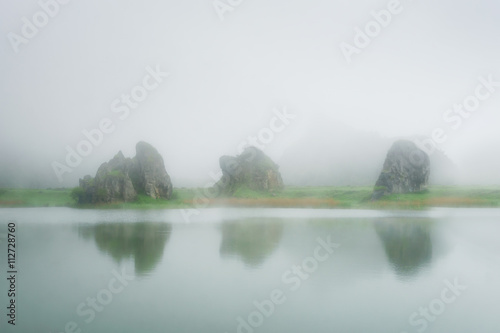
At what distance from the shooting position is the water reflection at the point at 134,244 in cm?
1486

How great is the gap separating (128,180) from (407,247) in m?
60.1

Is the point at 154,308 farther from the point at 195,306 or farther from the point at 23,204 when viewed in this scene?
the point at 23,204

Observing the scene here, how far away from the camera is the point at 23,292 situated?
10.7m

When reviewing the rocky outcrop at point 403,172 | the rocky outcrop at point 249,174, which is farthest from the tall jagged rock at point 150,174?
the rocky outcrop at point 403,172

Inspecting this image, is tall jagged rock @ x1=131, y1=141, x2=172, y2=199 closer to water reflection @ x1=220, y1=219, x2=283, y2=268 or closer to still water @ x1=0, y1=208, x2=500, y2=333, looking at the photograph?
water reflection @ x1=220, y1=219, x2=283, y2=268

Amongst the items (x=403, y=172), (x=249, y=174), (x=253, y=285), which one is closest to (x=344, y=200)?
(x=403, y=172)

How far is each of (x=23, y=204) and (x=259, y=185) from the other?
45184 mm

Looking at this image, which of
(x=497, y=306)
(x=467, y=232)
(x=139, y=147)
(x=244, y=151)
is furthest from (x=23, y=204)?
(x=497, y=306)

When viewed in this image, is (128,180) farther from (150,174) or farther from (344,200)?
(344,200)

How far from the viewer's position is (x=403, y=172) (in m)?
65.4

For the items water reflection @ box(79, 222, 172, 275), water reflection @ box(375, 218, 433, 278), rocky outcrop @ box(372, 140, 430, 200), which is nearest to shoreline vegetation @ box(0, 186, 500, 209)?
rocky outcrop @ box(372, 140, 430, 200)

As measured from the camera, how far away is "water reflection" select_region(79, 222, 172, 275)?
14.9 meters

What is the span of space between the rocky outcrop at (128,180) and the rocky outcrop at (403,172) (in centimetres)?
3862

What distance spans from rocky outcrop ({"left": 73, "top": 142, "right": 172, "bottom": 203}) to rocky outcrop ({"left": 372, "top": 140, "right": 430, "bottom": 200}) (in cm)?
3862
